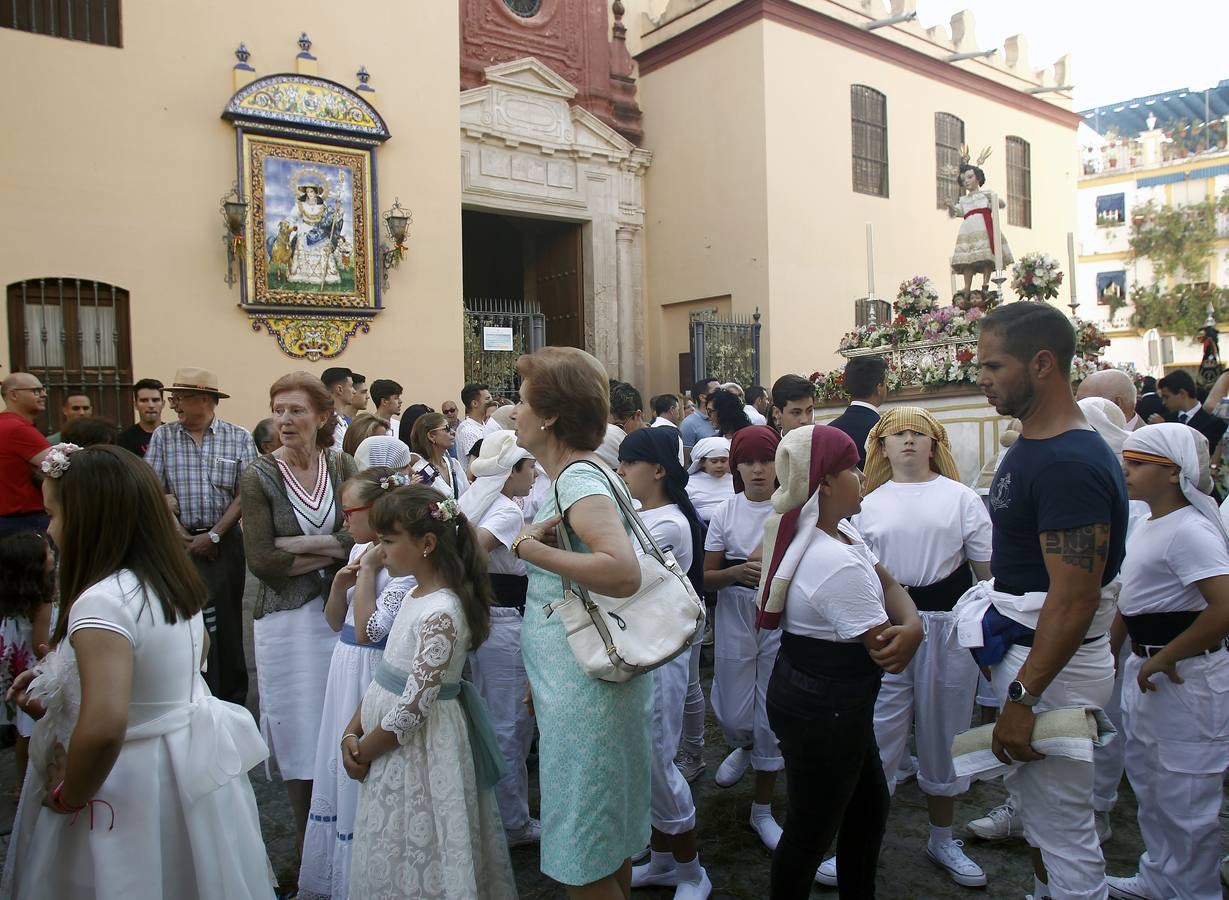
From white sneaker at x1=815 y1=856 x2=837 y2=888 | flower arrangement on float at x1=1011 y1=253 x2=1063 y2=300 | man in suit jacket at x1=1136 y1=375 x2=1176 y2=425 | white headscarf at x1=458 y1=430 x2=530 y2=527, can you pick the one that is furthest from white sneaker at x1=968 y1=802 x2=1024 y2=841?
flower arrangement on float at x1=1011 y1=253 x2=1063 y2=300

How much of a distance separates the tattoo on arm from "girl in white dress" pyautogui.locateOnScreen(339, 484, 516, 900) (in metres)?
1.80

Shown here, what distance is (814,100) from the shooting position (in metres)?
16.3

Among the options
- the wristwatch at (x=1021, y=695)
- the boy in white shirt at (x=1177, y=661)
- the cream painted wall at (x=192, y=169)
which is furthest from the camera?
the cream painted wall at (x=192, y=169)

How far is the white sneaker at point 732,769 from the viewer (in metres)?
4.46

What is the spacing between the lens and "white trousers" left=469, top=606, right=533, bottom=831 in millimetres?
3873

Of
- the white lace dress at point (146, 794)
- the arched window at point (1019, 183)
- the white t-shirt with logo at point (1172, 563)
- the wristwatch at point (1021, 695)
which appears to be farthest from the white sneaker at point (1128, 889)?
the arched window at point (1019, 183)

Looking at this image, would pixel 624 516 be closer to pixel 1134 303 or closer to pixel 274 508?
pixel 274 508

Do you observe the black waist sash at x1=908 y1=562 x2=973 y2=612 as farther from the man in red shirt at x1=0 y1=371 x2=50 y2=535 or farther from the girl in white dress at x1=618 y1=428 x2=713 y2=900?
the man in red shirt at x1=0 y1=371 x2=50 y2=535

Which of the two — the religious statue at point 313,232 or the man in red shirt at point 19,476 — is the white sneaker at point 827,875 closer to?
the man in red shirt at point 19,476

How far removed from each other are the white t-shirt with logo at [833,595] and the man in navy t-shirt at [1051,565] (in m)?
0.41

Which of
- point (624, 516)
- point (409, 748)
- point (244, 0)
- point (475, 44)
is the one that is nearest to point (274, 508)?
point (409, 748)

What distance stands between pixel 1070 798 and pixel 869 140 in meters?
17.3

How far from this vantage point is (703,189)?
16500 millimetres

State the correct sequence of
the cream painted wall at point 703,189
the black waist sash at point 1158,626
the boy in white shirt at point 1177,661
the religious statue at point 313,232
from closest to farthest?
the boy in white shirt at point 1177,661, the black waist sash at point 1158,626, the religious statue at point 313,232, the cream painted wall at point 703,189
